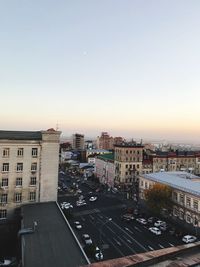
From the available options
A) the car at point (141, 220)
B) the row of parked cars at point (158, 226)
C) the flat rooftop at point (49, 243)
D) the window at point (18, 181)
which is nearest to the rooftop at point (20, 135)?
the window at point (18, 181)

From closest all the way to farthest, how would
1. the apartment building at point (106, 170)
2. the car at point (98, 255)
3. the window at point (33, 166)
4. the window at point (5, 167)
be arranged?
1. the car at point (98, 255)
2. the window at point (5, 167)
3. the window at point (33, 166)
4. the apartment building at point (106, 170)

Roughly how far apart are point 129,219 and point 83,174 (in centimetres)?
6509

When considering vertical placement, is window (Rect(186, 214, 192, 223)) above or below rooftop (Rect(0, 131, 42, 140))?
below

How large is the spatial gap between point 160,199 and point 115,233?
1213 cm

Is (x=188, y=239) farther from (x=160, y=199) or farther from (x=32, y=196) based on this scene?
(x=32, y=196)

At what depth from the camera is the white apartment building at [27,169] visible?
4356 centimetres

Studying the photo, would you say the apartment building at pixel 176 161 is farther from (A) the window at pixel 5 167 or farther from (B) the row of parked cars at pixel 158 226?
(A) the window at pixel 5 167

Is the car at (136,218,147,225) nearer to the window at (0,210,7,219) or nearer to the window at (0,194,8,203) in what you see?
the window at (0,210,7,219)

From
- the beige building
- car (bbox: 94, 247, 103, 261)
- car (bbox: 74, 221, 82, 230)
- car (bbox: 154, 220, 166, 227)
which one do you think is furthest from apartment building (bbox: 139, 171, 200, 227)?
the beige building

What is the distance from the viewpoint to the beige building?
85.6m

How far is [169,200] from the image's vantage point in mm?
52438

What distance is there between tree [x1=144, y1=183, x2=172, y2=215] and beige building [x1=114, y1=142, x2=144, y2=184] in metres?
32.1

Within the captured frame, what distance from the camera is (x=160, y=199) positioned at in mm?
52031

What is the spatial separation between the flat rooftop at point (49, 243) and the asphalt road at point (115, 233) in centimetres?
755
